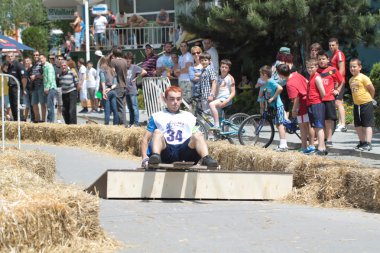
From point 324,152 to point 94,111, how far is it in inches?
702

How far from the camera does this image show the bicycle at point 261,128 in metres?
16.7

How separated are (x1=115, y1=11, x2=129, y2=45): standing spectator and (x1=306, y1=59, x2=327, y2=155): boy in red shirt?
22.7 metres

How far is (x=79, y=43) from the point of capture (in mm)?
38719

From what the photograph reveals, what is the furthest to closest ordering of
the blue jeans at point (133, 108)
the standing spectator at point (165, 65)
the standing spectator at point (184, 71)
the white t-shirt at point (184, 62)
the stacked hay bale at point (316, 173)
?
the standing spectator at point (165, 65) → the white t-shirt at point (184, 62) → the standing spectator at point (184, 71) → the blue jeans at point (133, 108) → the stacked hay bale at point (316, 173)

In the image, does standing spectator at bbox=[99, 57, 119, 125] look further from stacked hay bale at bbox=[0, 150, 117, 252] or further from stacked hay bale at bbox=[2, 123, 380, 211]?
stacked hay bale at bbox=[0, 150, 117, 252]

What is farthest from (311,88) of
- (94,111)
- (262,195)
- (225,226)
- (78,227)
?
(94,111)

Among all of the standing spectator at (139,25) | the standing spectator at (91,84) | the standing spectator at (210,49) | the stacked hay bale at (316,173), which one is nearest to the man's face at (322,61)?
the stacked hay bale at (316,173)

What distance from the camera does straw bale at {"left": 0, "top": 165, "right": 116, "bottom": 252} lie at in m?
7.02

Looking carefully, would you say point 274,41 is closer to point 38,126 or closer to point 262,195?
point 38,126

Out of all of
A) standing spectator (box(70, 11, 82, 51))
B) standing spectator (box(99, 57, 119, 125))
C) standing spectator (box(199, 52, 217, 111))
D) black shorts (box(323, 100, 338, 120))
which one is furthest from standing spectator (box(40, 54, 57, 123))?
standing spectator (box(70, 11, 82, 51))

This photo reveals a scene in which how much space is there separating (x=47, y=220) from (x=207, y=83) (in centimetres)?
1122

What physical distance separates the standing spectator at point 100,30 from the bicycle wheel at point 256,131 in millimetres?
20382

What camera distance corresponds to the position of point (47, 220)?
23.7 feet

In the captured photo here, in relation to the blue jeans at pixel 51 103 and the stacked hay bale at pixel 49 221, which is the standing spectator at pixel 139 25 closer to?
the blue jeans at pixel 51 103
